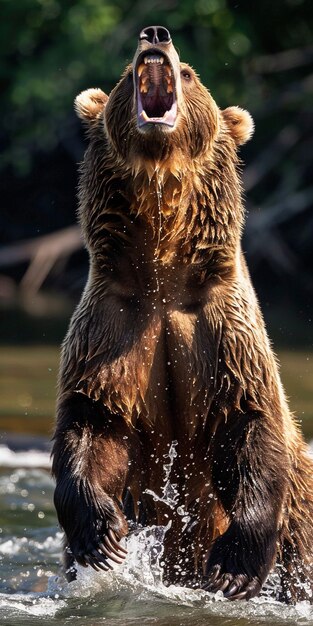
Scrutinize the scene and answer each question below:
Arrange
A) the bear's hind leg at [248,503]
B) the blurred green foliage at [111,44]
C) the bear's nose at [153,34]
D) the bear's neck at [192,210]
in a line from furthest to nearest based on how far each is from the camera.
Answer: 1. the blurred green foliage at [111,44]
2. the bear's neck at [192,210]
3. the bear's hind leg at [248,503]
4. the bear's nose at [153,34]

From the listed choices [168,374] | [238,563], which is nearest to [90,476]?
[168,374]

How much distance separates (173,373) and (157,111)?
0.99 m

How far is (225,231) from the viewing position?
5.12 meters

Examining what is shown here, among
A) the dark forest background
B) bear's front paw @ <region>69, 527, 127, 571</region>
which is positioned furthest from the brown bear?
the dark forest background

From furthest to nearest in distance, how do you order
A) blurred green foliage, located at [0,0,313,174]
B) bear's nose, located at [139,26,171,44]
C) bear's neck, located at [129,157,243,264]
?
blurred green foliage, located at [0,0,313,174] < bear's neck, located at [129,157,243,264] < bear's nose, located at [139,26,171,44]

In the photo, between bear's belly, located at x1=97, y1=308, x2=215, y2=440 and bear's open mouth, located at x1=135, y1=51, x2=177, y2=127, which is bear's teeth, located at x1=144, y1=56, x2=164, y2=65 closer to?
bear's open mouth, located at x1=135, y1=51, x2=177, y2=127

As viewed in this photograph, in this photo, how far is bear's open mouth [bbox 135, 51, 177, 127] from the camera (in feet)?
15.5

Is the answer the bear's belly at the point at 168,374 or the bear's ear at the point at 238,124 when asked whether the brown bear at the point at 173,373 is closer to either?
the bear's belly at the point at 168,374

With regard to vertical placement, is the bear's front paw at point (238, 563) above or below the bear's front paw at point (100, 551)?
below

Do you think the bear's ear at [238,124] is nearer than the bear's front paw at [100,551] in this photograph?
No

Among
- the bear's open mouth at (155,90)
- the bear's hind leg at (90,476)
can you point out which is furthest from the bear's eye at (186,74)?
the bear's hind leg at (90,476)

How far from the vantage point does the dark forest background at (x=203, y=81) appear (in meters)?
15.6

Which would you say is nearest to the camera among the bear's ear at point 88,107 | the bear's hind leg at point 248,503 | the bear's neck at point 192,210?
the bear's hind leg at point 248,503

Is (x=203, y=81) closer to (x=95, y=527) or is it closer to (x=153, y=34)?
(x=153, y=34)
